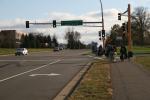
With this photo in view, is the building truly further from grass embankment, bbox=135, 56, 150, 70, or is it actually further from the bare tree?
grass embankment, bbox=135, 56, 150, 70

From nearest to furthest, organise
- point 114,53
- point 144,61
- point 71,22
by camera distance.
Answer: point 144,61 → point 114,53 → point 71,22

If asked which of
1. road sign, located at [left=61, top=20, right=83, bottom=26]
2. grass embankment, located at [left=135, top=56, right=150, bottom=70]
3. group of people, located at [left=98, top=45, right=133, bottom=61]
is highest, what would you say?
road sign, located at [left=61, top=20, right=83, bottom=26]

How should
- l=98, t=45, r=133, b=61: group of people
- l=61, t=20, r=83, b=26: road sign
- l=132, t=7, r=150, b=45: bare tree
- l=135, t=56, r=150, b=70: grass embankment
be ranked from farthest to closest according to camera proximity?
1. l=132, t=7, r=150, b=45: bare tree
2. l=61, t=20, r=83, b=26: road sign
3. l=98, t=45, r=133, b=61: group of people
4. l=135, t=56, r=150, b=70: grass embankment

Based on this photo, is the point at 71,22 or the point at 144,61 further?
the point at 71,22

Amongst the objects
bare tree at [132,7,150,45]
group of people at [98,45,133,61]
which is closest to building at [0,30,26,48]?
bare tree at [132,7,150,45]

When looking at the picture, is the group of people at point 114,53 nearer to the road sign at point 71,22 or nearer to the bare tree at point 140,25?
the road sign at point 71,22

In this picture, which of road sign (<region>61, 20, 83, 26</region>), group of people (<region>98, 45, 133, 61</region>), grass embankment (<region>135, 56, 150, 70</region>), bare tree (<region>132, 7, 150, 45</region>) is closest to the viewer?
grass embankment (<region>135, 56, 150, 70</region>)

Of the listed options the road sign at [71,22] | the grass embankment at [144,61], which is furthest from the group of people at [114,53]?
the road sign at [71,22]

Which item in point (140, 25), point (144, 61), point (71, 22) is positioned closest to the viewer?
point (144, 61)

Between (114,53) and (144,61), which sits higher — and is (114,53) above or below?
above

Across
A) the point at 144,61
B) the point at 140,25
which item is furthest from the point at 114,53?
the point at 140,25

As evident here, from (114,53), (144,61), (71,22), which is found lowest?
(144,61)

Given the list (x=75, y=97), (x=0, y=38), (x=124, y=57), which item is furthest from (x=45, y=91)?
(x=0, y=38)

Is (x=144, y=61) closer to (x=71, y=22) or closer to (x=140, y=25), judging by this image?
(x=71, y=22)
